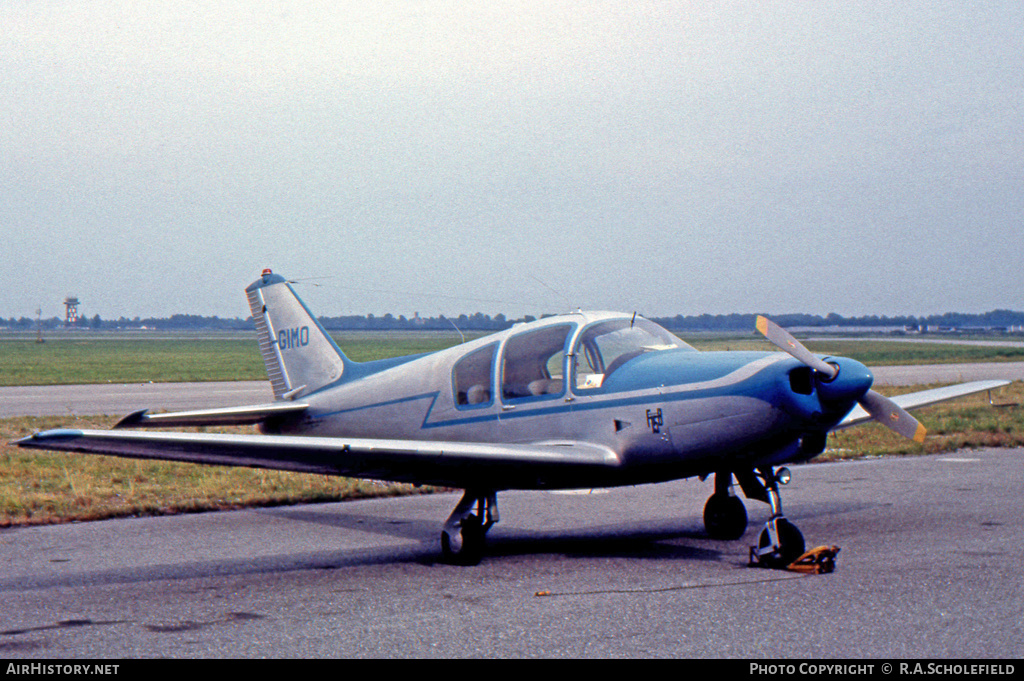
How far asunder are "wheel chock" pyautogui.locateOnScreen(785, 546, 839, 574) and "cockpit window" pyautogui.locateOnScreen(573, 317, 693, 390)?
2.21m

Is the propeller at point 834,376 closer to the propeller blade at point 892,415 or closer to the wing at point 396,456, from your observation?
the propeller blade at point 892,415

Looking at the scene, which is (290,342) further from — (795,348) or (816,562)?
(816,562)

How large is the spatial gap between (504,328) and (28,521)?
18.7ft

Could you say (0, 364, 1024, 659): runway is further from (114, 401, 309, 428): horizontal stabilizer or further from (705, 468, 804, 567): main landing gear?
(114, 401, 309, 428): horizontal stabilizer

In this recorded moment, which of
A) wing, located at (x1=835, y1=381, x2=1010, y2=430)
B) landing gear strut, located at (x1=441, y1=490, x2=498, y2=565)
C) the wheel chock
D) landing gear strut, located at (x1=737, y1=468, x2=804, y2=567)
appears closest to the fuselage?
landing gear strut, located at (x1=737, y1=468, x2=804, y2=567)

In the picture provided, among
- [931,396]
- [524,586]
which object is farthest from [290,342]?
[931,396]

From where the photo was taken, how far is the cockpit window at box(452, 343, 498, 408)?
9.27 metres

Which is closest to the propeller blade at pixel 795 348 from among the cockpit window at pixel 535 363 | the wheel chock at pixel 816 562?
the wheel chock at pixel 816 562

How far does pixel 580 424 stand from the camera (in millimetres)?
8625

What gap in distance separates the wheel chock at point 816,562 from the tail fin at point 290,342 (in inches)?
224

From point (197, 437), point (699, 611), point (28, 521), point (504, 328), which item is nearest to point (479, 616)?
point (699, 611)

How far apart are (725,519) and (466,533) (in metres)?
2.59
